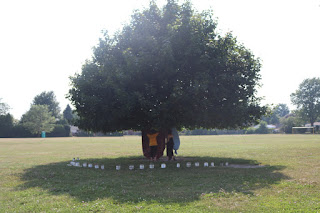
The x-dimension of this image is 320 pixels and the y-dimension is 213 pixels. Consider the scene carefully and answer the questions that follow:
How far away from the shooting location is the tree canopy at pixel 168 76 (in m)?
17.8

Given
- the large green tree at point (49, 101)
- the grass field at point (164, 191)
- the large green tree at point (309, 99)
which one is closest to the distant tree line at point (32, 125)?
the large green tree at point (49, 101)

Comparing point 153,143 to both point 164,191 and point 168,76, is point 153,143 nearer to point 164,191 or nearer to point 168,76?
point 168,76

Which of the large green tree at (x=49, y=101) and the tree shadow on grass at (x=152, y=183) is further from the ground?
the large green tree at (x=49, y=101)

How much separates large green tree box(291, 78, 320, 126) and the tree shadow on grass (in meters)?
102

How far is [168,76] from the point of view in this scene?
18562 mm

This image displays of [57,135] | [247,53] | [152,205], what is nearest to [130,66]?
[247,53]

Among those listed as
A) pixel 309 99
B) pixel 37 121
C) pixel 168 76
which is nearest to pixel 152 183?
pixel 168 76

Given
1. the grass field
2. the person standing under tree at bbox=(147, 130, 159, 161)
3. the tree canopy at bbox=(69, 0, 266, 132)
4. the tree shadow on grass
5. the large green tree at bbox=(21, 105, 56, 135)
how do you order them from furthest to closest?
1. the large green tree at bbox=(21, 105, 56, 135)
2. the person standing under tree at bbox=(147, 130, 159, 161)
3. the tree canopy at bbox=(69, 0, 266, 132)
4. the tree shadow on grass
5. the grass field

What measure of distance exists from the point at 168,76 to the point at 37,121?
97.2m

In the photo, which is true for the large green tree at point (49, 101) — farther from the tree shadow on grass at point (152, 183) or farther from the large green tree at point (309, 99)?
the tree shadow on grass at point (152, 183)

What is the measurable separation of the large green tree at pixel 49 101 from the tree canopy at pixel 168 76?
129053 mm

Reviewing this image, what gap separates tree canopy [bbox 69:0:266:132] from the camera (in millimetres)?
17797

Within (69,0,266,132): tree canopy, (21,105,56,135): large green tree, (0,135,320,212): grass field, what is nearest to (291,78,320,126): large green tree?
(21,105,56,135): large green tree

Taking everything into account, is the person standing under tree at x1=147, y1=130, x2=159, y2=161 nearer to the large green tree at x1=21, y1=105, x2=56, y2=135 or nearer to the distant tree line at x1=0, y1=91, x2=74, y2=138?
the distant tree line at x1=0, y1=91, x2=74, y2=138
